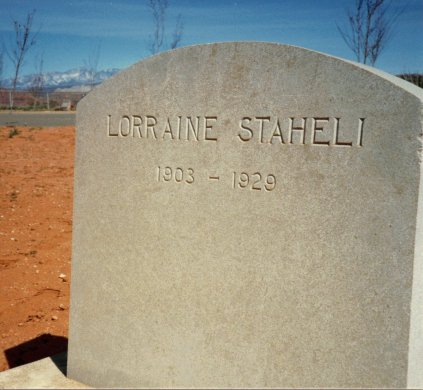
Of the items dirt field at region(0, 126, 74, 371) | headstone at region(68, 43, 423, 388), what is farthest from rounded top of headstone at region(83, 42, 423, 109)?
dirt field at region(0, 126, 74, 371)

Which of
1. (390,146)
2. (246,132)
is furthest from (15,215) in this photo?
(390,146)

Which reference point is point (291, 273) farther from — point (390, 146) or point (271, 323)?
point (390, 146)

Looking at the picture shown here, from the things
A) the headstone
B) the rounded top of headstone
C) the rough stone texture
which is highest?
the rounded top of headstone

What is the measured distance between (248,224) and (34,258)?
3779mm

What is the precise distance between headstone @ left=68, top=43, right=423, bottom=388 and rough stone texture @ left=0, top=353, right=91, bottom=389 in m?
0.09

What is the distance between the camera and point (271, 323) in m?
2.27

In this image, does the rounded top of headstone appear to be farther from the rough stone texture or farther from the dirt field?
the dirt field

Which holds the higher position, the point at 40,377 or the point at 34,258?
the point at 34,258

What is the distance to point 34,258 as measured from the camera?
17.8ft

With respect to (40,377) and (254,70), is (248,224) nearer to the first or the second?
(254,70)

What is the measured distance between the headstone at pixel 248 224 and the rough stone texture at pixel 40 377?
0.29ft

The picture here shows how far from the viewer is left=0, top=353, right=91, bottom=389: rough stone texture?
285 centimetres

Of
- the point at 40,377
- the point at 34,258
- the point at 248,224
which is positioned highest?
the point at 248,224

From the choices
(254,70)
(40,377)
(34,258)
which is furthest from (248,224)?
(34,258)
